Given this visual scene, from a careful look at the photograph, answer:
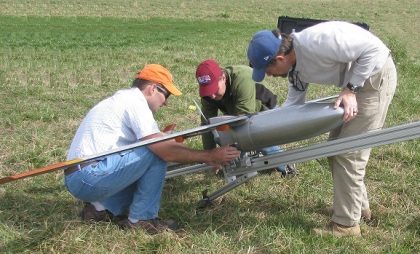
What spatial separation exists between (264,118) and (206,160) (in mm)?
549

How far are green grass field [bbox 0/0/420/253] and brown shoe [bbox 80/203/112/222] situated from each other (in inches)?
4.8

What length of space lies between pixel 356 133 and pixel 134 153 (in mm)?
1685

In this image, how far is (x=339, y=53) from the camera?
140 inches

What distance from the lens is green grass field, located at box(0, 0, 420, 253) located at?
155 inches

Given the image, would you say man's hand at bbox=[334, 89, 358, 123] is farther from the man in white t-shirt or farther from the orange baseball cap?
the orange baseball cap

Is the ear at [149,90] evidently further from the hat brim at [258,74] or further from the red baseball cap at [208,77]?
the hat brim at [258,74]

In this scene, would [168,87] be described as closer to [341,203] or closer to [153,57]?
[341,203]

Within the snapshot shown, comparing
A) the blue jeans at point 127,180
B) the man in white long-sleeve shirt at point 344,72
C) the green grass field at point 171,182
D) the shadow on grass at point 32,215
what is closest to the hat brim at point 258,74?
the man in white long-sleeve shirt at point 344,72

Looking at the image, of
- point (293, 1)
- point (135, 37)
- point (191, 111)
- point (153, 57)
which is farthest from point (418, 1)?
point (191, 111)

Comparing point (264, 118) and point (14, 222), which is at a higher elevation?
point (264, 118)

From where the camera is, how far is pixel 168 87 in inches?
161

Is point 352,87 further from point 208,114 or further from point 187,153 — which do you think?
point 208,114

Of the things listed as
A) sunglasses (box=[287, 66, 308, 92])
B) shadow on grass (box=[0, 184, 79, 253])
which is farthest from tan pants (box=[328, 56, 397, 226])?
shadow on grass (box=[0, 184, 79, 253])

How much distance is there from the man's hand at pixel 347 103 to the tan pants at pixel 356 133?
0.30 m
